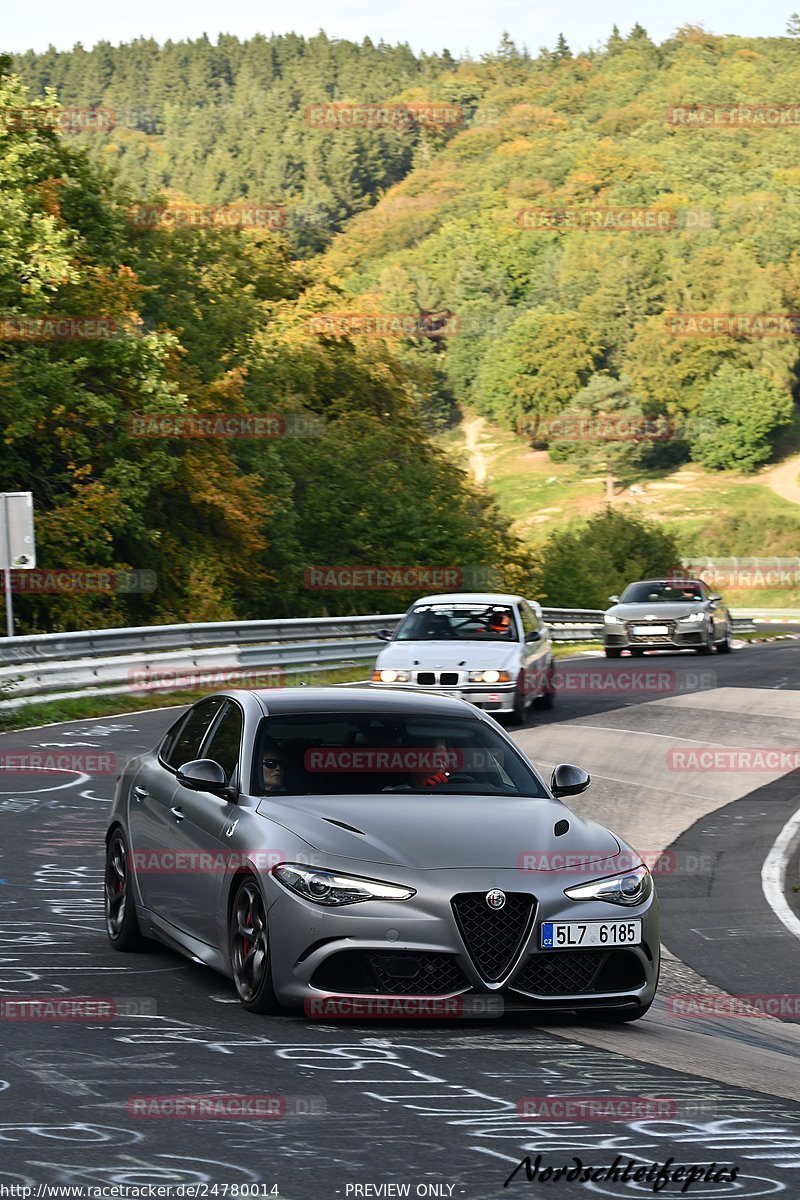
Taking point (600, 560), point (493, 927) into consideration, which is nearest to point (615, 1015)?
point (493, 927)

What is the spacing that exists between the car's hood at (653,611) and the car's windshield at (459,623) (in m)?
11.7

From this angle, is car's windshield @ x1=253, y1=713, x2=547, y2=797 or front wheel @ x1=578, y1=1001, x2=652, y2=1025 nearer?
front wheel @ x1=578, y1=1001, x2=652, y2=1025

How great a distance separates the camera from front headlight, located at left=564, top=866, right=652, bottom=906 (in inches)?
289

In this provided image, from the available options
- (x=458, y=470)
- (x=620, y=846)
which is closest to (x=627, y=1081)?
(x=620, y=846)

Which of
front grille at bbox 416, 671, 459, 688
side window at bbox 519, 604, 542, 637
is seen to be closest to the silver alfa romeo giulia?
front grille at bbox 416, 671, 459, 688

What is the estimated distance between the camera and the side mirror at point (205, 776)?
7957 mm

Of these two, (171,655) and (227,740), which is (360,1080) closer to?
(227,740)

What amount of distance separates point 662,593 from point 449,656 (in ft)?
48.6

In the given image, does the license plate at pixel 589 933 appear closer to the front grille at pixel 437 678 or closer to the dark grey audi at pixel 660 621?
the front grille at pixel 437 678

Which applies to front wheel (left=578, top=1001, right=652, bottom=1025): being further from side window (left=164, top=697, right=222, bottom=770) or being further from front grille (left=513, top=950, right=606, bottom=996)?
side window (left=164, top=697, right=222, bottom=770)

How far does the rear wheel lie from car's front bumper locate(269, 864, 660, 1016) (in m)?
1.91

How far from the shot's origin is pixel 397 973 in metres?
7.09

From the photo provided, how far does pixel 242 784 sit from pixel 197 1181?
3327 mm

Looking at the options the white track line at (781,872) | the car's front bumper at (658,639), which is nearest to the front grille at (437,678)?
the white track line at (781,872)
